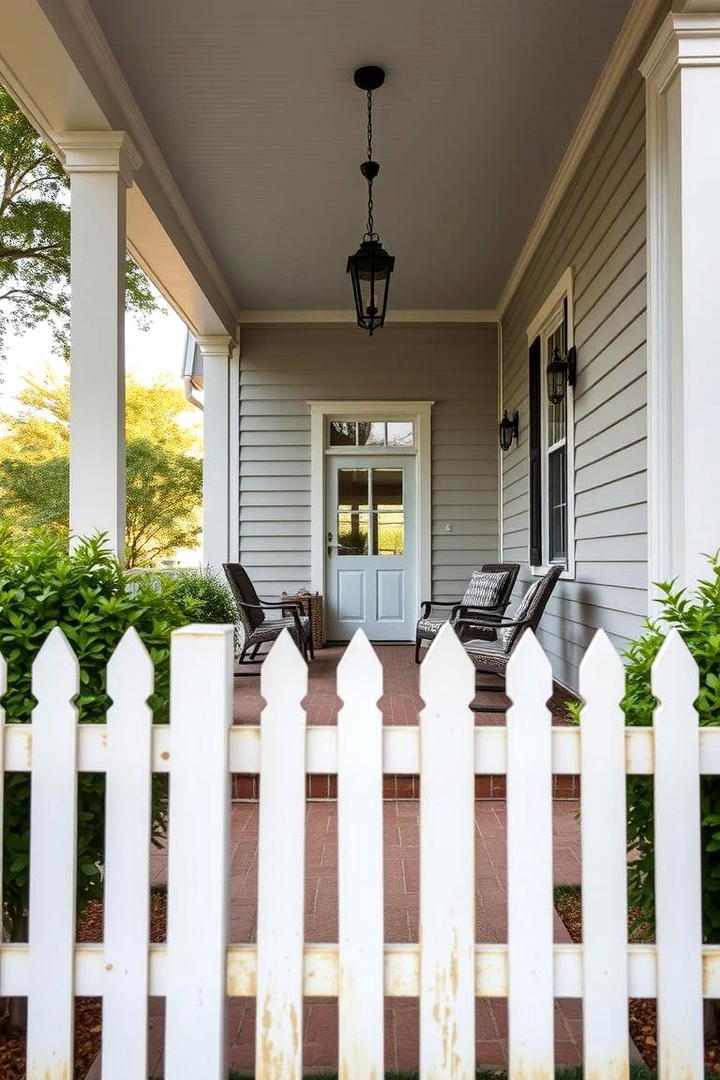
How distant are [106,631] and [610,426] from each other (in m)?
2.93

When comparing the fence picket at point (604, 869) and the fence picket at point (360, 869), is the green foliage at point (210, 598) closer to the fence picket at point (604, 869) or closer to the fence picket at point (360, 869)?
the fence picket at point (360, 869)

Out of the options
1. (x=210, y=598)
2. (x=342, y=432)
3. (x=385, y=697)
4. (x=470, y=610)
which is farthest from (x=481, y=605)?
(x=342, y=432)

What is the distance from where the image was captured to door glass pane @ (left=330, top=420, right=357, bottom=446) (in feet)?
25.0

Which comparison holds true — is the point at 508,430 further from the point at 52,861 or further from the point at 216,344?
the point at 52,861

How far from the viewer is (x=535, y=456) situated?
5.86 meters

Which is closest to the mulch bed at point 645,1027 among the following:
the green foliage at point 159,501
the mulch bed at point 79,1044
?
the mulch bed at point 79,1044

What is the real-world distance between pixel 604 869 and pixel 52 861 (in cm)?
94

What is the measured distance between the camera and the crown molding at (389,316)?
735cm

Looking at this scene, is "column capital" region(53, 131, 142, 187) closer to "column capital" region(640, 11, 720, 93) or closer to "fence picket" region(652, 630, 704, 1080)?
"column capital" region(640, 11, 720, 93)

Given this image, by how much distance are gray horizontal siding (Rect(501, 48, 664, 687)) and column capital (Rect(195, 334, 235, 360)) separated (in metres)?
3.16

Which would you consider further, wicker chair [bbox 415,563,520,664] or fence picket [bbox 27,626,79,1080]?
wicker chair [bbox 415,563,520,664]

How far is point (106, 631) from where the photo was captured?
64.4 inches

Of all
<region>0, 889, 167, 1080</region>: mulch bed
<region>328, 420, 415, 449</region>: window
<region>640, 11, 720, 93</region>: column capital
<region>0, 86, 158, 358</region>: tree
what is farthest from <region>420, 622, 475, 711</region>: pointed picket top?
<region>0, 86, 158, 358</region>: tree

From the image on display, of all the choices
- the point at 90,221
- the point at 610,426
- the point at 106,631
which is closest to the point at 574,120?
the point at 610,426
